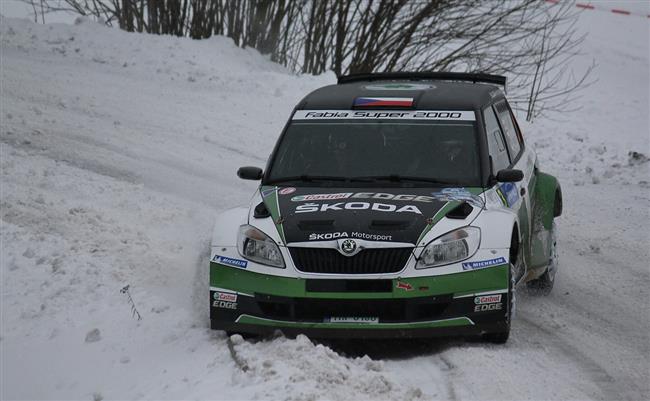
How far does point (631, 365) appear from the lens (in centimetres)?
660

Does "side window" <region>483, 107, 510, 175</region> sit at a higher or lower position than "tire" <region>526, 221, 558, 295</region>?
higher

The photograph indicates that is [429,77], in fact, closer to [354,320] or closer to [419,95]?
[419,95]

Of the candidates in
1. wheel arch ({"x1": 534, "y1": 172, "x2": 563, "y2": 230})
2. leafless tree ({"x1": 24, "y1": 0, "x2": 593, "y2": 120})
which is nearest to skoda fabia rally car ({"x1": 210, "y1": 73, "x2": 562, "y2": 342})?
wheel arch ({"x1": 534, "y1": 172, "x2": 563, "y2": 230})

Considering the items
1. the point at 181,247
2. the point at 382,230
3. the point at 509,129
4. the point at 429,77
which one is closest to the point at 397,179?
the point at 382,230

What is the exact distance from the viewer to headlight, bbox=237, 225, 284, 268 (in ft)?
22.2

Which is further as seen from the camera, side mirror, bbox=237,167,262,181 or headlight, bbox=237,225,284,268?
side mirror, bbox=237,167,262,181

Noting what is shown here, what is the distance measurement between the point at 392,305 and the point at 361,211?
25.6 inches

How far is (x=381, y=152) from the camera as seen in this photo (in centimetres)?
772

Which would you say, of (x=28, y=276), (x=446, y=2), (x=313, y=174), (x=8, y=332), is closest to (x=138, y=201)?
(x=28, y=276)

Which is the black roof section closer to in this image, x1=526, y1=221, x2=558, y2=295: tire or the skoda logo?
x1=526, y1=221, x2=558, y2=295: tire

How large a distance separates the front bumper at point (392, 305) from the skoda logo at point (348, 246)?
17 cm

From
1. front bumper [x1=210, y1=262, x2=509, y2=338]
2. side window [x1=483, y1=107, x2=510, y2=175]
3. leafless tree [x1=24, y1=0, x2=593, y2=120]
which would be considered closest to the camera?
Result: front bumper [x1=210, y1=262, x2=509, y2=338]

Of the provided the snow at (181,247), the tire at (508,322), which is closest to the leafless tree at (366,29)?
the snow at (181,247)

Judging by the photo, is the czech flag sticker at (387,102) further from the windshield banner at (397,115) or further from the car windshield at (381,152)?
the car windshield at (381,152)
